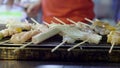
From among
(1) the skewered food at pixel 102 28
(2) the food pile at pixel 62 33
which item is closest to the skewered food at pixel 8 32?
(2) the food pile at pixel 62 33

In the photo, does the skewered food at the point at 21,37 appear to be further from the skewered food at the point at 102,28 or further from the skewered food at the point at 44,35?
the skewered food at the point at 102,28

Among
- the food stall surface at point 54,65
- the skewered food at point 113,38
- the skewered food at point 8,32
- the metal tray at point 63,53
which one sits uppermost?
the skewered food at point 8,32

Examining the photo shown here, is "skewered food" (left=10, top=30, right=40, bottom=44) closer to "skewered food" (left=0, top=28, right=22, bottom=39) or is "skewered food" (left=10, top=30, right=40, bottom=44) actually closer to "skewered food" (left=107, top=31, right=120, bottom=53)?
"skewered food" (left=0, top=28, right=22, bottom=39)

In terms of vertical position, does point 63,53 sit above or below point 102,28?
below

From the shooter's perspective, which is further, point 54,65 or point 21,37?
point 21,37

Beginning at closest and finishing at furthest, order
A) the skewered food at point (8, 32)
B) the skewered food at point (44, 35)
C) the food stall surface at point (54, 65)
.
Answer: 1. the food stall surface at point (54, 65)
2. the skewered food at point (44, 35)
3. the skewered food at point (8, 32)

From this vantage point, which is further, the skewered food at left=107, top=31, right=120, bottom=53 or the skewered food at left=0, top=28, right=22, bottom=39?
the skewered food at left=0, top=28, right=22, bottom=39

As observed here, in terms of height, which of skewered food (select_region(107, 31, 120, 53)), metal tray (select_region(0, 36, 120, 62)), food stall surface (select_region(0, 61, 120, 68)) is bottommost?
food stall surface (select_region(0, 61, 120, 68))

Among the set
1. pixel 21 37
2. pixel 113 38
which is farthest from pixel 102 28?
pixel 21 37

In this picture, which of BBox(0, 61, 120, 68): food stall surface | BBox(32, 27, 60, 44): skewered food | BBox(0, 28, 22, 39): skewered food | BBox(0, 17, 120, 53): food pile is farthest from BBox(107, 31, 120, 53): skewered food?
BBox(0, 28, 22, 39): skewered food

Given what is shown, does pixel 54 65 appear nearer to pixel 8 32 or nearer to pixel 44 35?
pixel 44 35

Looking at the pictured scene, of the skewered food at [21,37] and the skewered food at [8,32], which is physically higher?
the skewered food at [8,32]

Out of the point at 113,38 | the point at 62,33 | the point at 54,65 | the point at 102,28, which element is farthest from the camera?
the point at 102,28
